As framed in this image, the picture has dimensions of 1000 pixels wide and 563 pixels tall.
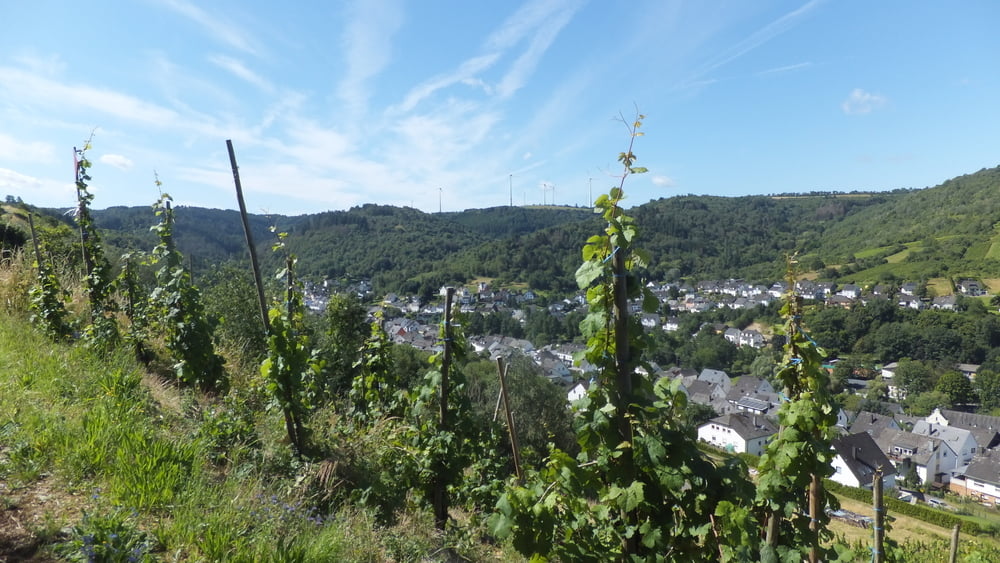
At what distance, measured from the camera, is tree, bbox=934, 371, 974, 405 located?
52156 mm

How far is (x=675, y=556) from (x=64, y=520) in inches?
127

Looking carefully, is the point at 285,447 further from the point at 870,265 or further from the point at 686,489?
the point at 870,265

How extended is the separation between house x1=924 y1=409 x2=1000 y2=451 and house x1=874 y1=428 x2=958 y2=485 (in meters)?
3.59

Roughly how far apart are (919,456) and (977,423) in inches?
484

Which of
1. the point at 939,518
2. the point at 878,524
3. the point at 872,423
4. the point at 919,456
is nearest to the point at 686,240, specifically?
the point at 872,423

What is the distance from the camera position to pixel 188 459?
338 cm

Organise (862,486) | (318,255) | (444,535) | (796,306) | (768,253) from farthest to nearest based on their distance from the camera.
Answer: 1. (768,253)
2. (318,255)
3. (862,486)
4. (444,535)
5. (796,306)

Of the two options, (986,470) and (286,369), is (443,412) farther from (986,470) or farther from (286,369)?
(986,470)

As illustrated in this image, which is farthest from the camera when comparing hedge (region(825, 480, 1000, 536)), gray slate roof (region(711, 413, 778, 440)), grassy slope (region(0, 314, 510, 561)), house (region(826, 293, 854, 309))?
house (region(826, 293, 854, 309))

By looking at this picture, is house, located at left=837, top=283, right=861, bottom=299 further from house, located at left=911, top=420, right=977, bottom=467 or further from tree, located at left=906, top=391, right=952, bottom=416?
house, located at left=911, top=420, right=977, bottom=467

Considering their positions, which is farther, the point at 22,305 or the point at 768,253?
the point at 768,253

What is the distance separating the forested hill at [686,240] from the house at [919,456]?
172ft

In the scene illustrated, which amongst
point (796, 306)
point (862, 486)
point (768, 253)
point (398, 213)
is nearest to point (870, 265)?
point (768, 253)

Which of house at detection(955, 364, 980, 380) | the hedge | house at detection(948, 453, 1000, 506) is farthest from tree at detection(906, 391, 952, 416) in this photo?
the hedge
